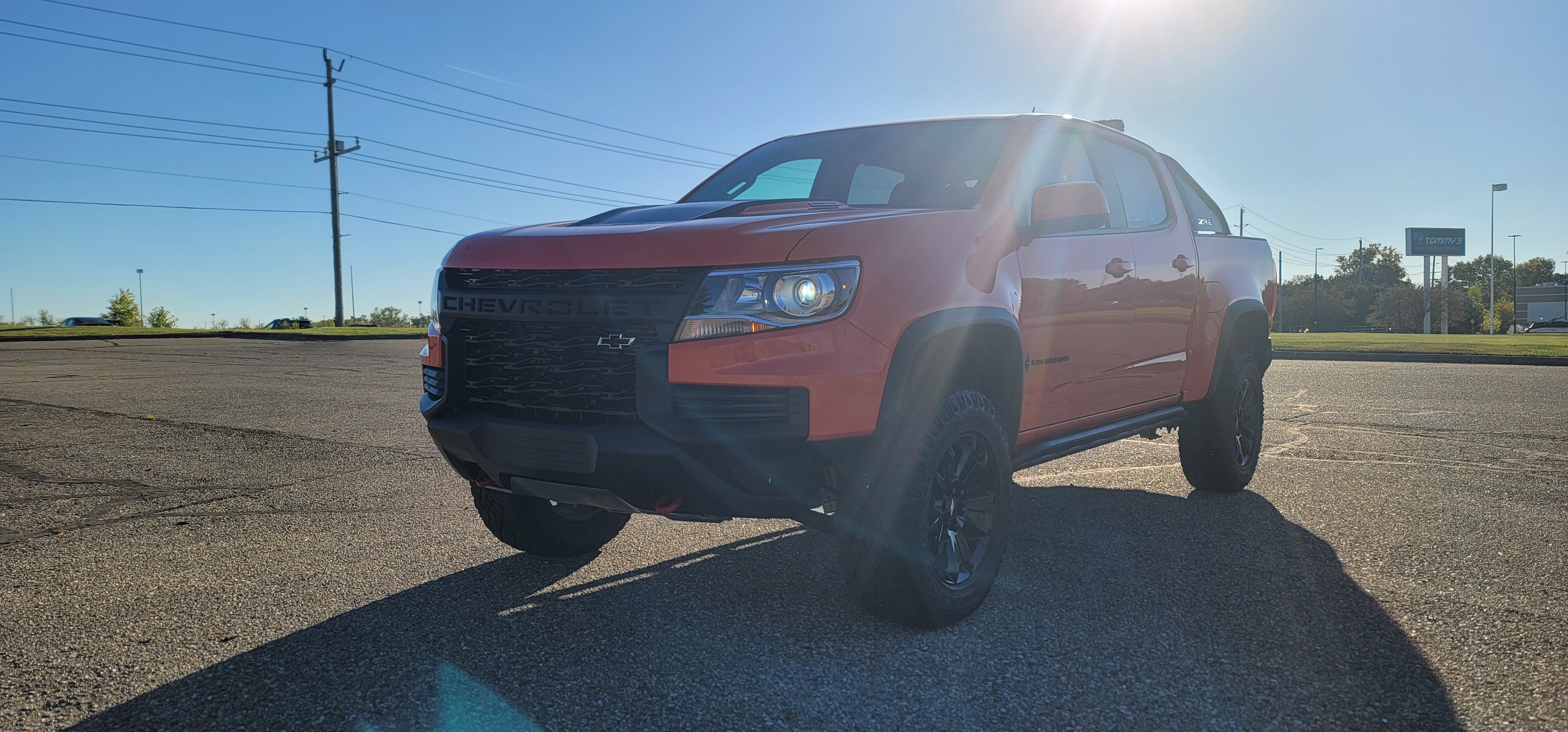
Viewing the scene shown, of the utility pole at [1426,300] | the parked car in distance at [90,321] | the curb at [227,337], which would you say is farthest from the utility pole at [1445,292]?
the parked car in distance at [90,321]

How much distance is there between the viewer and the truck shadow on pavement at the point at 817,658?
9.00 ft

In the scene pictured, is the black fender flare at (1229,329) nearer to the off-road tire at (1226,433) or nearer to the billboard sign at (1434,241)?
the off-road tire at (1226,433)

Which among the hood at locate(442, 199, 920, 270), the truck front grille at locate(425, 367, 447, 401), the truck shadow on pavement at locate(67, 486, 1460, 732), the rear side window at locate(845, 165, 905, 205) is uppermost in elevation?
the rear side window at locate(845, 165, 905, 205)

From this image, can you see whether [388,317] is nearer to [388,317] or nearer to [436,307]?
[388,317]

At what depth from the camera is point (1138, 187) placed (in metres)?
5.27

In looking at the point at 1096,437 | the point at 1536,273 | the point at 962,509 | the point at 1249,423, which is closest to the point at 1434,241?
the point at 1536,273

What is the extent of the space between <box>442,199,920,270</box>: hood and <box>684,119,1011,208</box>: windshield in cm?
57

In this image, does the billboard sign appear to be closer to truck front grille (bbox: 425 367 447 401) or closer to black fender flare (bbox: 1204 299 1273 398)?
black fender flare (bbox: 1204 299 1273 398)

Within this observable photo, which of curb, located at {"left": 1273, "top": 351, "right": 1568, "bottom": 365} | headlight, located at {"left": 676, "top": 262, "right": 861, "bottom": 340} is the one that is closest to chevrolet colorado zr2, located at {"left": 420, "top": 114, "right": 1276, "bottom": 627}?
headlight, located at {"left": 676, "top": 262, "right": 861, "bottom": 340}

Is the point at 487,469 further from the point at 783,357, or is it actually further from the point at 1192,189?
the point at 1192,189

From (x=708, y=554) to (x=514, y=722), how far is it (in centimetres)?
185

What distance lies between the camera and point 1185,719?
8.92 feet

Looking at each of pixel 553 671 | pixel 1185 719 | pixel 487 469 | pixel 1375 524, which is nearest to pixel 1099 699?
pixel 1185 719

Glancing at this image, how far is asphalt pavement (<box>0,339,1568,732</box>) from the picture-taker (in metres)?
2.81
